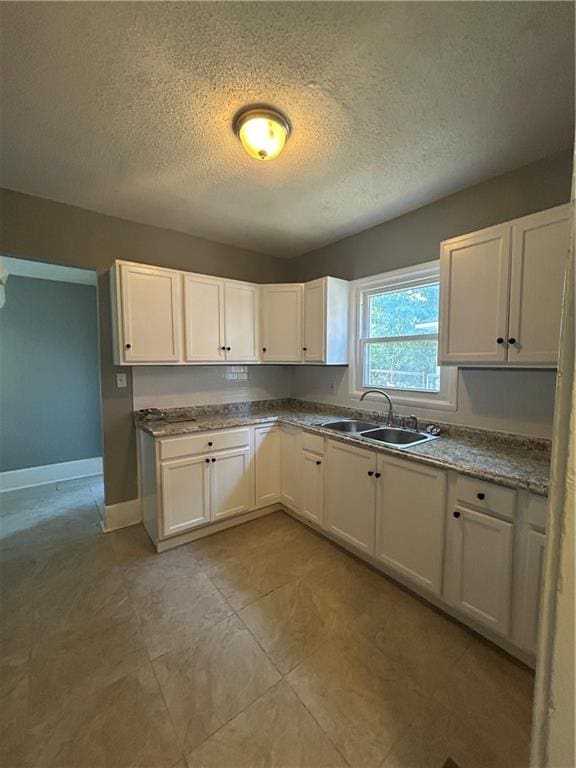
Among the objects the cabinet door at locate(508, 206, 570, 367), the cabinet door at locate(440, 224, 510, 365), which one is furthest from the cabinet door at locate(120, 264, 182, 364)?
the cabinet door at locate(508, 206, 570, 367)

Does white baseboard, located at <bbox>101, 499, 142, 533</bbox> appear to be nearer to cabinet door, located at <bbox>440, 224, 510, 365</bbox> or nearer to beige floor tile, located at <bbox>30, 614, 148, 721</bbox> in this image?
beige floor tile, located at <bbox>30, 614, 148, 721</bbox>

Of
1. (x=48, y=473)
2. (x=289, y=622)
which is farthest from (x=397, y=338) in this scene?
(x=48, y=473)

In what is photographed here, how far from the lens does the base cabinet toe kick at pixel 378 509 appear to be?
1508mm

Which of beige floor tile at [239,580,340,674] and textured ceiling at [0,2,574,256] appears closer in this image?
textured ceiling at [0,2,574,256]

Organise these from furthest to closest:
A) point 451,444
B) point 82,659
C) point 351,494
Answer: point 351,494, point 451,444, point 82,659

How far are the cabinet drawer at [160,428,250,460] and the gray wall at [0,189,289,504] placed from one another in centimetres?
65

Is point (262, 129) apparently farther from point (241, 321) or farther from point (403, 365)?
point (403, 365)

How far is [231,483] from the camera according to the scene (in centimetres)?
273

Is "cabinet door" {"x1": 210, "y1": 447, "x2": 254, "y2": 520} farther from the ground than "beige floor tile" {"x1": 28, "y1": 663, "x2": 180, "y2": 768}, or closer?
farther from the ground

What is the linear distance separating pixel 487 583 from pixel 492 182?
240 centimetres

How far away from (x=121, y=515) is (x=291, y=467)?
156 centimetres

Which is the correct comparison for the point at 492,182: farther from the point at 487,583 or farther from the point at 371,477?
the point at 487,583

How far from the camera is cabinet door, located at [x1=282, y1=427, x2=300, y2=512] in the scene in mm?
2816

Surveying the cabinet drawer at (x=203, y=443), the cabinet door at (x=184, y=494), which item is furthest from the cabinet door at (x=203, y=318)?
the cabinet door at (x=184, y=494)
